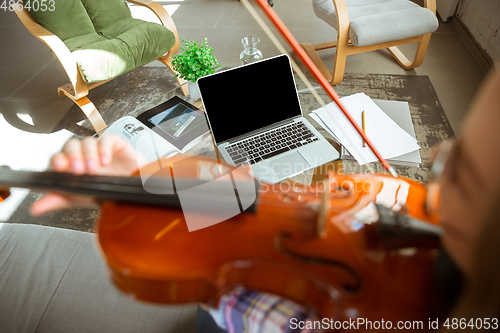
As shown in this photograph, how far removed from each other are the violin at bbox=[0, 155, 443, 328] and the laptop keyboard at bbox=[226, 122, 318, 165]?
45cm

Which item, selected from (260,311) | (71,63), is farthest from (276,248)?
(71,63)

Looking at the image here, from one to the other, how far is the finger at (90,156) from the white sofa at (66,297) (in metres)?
0.46

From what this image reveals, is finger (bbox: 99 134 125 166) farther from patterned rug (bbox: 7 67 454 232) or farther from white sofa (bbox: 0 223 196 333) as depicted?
patterned rug (bbox: 7 67 454 232)

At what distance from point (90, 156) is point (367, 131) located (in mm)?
907

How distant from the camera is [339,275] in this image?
450 millimetres

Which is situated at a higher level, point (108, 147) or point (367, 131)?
point (108, 147)

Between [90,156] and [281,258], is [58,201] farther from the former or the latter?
[281,258]

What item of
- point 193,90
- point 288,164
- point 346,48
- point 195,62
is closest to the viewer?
point 288,164

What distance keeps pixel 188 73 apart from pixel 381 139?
0.88m

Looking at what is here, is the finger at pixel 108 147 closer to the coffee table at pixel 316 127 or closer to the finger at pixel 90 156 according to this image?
the finger at pixel 90 156

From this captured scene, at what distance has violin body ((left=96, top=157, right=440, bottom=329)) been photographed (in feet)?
1.36

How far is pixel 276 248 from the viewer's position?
1.62 feet

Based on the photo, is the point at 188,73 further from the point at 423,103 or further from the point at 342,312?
the point at 423,103

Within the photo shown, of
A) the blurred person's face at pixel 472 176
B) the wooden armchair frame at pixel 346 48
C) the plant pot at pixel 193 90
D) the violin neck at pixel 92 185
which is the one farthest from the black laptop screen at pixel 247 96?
the wooden armchair frame at pixel 346 48
